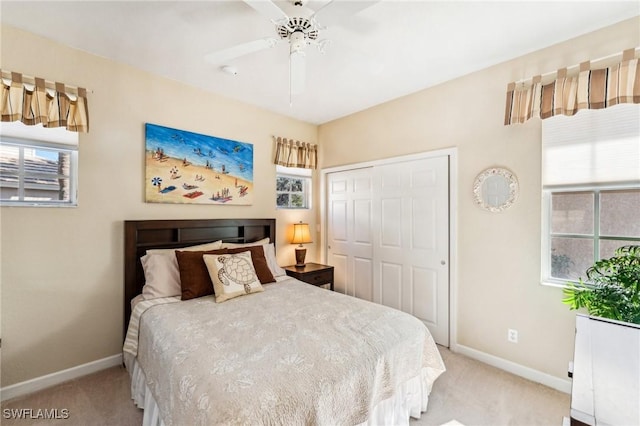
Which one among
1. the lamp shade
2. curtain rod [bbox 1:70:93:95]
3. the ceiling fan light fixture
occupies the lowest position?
the lamp shade

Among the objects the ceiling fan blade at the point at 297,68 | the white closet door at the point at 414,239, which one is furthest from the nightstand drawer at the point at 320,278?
the ceiling fan blade at the point at 297,68

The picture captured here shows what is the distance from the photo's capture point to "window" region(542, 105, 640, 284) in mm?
1942

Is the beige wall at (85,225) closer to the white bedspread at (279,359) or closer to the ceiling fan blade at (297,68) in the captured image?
the white bedspread at (279,359)

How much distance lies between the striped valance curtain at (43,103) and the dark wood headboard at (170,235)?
0.92 meters

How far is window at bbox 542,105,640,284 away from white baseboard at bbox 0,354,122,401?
150 inches

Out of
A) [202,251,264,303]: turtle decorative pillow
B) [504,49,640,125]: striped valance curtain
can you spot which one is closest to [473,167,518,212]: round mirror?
[504,49,640,125]: striped valance curtain

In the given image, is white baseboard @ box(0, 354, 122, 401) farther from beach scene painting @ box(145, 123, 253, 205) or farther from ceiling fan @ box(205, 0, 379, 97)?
ceiling fan @ box(205, 0, 379, 97)

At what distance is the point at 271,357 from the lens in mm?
1388

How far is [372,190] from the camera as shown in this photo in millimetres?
3533

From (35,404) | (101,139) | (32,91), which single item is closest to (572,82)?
(101,139)

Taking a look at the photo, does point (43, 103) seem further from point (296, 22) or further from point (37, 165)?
point (296, 22)

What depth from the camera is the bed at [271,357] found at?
1161 mm

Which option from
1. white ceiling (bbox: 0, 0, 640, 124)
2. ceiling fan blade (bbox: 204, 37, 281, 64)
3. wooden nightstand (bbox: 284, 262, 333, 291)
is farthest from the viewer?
wooden nightstand (bbox: 284, 262, 333, 291)

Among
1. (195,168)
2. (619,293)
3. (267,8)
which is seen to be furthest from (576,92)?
(195,168)
